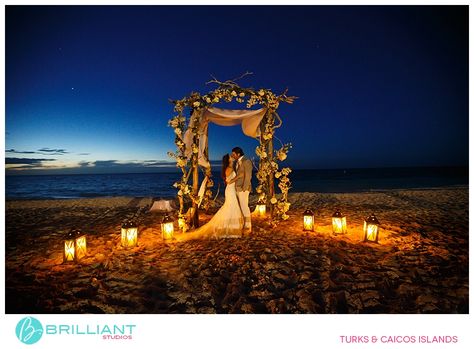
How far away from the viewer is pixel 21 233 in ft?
21.4

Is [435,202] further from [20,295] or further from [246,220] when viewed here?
[20,295]

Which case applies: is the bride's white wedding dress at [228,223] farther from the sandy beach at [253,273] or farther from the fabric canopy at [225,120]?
the fabric canopy at [225,120]

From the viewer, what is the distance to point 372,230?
17.1 ft

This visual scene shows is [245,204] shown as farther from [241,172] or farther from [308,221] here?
[308,221]

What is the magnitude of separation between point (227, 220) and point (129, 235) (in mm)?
2134

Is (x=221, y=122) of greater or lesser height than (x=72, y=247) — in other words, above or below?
above

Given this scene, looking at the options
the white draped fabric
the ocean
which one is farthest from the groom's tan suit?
the ocean

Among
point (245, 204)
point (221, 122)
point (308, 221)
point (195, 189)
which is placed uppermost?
point (221, 122)

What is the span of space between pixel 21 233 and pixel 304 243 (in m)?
7.27

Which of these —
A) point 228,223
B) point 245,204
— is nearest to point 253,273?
point 228,223

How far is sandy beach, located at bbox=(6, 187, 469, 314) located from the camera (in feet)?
10.2

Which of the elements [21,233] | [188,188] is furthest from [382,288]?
[21,233]
